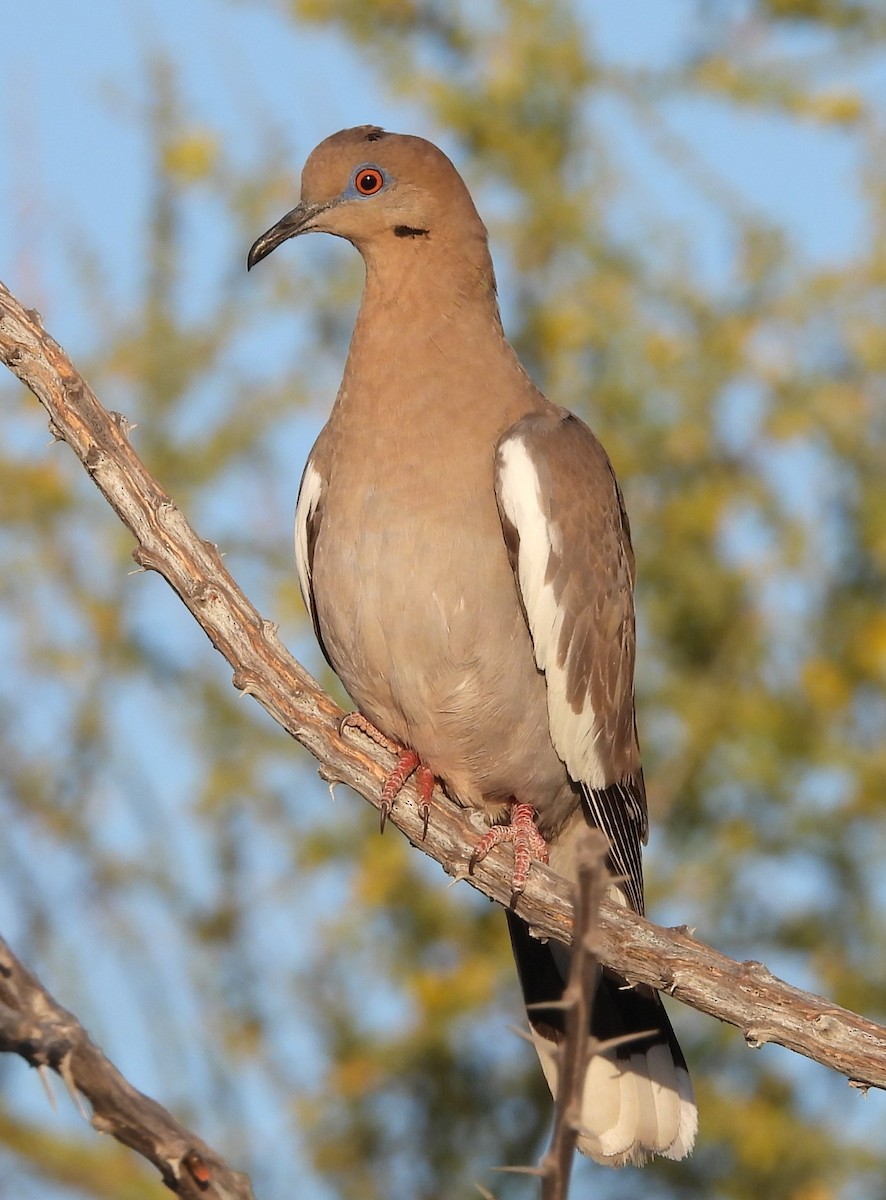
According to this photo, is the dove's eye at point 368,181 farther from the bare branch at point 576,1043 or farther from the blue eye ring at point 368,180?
the bare branch at point 576,1043

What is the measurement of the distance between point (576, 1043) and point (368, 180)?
9.58 ft

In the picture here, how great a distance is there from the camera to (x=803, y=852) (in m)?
6.12

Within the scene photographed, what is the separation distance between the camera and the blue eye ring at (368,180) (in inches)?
164

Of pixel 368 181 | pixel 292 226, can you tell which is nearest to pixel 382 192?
pixel 368 181

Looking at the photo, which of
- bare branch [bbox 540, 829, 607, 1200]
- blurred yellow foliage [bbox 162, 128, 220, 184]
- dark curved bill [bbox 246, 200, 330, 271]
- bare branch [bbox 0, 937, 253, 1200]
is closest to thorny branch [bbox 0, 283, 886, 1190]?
dark curved bill [bbox 246, 200, 330, 271]

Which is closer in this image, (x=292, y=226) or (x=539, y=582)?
(x=539, y=582)

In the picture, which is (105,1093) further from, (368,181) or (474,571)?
(368,181)

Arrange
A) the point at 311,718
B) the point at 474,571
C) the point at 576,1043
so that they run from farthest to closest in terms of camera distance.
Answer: the point at 474,571 → the point at 311,718 → the point at 576,1043

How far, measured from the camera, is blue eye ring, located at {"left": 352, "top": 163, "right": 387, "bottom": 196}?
4.16m

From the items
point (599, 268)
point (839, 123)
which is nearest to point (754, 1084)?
point (599, 268)

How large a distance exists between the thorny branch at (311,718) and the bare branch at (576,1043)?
1.43 metres

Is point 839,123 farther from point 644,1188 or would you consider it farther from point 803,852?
point 644,1188

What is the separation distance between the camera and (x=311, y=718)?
137 inches

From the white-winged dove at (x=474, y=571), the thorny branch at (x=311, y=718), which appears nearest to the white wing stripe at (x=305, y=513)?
the white-winged dove at (x=474, y=571)
